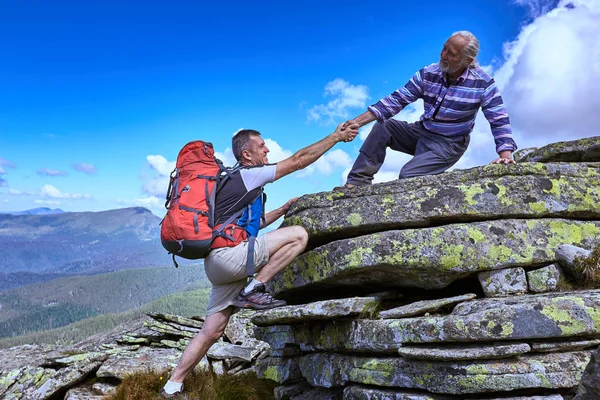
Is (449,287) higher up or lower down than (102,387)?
higher up

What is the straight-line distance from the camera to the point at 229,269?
833 cm

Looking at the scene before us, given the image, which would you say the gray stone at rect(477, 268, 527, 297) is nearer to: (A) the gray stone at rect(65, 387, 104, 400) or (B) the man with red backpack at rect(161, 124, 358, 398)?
(B) the man with red backpack at rect(161, 124, 358, 398)

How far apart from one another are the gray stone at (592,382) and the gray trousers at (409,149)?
20.0 feet

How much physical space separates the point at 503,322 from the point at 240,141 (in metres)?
5.92

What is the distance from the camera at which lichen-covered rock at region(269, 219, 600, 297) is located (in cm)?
836

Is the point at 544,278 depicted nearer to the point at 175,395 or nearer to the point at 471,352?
the point at 471,352

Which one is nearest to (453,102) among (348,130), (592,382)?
(348,130)

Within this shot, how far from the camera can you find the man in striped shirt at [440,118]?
32.2 ft

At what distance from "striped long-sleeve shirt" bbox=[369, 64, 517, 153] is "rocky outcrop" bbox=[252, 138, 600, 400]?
1.37 metres

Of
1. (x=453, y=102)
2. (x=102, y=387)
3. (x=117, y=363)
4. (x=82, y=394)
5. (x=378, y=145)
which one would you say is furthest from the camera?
(x=117, y=363)

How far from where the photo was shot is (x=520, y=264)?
8336 millimetres

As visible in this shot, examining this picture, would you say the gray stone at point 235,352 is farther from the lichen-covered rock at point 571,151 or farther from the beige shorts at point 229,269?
the lichen-covered rock at point 571,151

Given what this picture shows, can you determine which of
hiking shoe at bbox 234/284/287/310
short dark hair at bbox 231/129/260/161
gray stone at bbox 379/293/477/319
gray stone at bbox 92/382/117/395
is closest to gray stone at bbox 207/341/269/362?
gray stone at bbox 92/382/117/395

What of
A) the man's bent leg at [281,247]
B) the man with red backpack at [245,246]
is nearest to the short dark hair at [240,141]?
the man with red backpack at [245,246]
